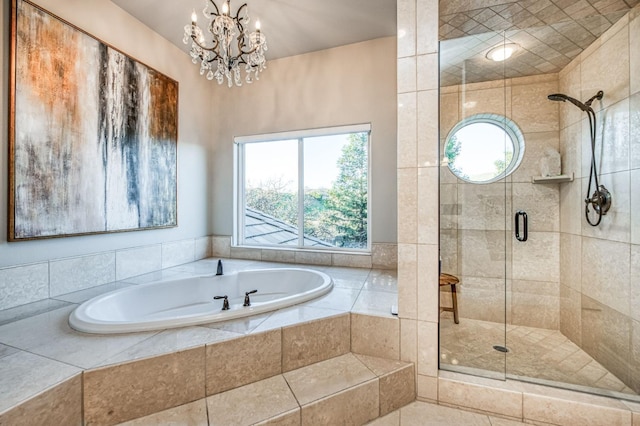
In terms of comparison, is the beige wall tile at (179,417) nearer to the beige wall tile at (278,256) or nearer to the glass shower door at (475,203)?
the glass shower door at (475,203)

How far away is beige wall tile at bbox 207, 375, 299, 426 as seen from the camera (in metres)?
1.13

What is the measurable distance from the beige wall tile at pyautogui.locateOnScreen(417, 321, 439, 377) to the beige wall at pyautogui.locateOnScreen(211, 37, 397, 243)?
1297 mm

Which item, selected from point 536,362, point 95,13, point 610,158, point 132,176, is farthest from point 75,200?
point 610,158

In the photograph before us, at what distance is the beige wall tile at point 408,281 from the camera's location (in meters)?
1.50

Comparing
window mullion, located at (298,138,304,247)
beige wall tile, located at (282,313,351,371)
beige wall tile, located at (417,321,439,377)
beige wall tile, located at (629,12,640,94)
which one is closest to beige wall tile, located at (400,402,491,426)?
beige wall tile, located at (417,321,439,377)

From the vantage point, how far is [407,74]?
149 centimetres

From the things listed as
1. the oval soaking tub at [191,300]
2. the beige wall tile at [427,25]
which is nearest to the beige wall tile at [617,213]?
the beige wall tile at [427,25]

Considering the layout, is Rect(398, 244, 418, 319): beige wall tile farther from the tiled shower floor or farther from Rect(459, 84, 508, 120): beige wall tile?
Rect(459, 84, 508, 120): beige wall tile

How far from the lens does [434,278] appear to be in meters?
1.48

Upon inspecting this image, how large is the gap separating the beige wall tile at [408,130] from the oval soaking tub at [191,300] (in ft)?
3.67

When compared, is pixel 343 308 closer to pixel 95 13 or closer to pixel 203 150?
pixel 203 150

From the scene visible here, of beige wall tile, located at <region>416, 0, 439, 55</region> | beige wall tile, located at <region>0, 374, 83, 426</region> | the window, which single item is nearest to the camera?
beige wall tile, located at <region>0, 374, 83, 426</region>

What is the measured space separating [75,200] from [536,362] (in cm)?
335

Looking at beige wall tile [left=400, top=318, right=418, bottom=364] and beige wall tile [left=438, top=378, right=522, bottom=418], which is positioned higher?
beige wall tile [left=400, top=318, right=418, bottom=364]
